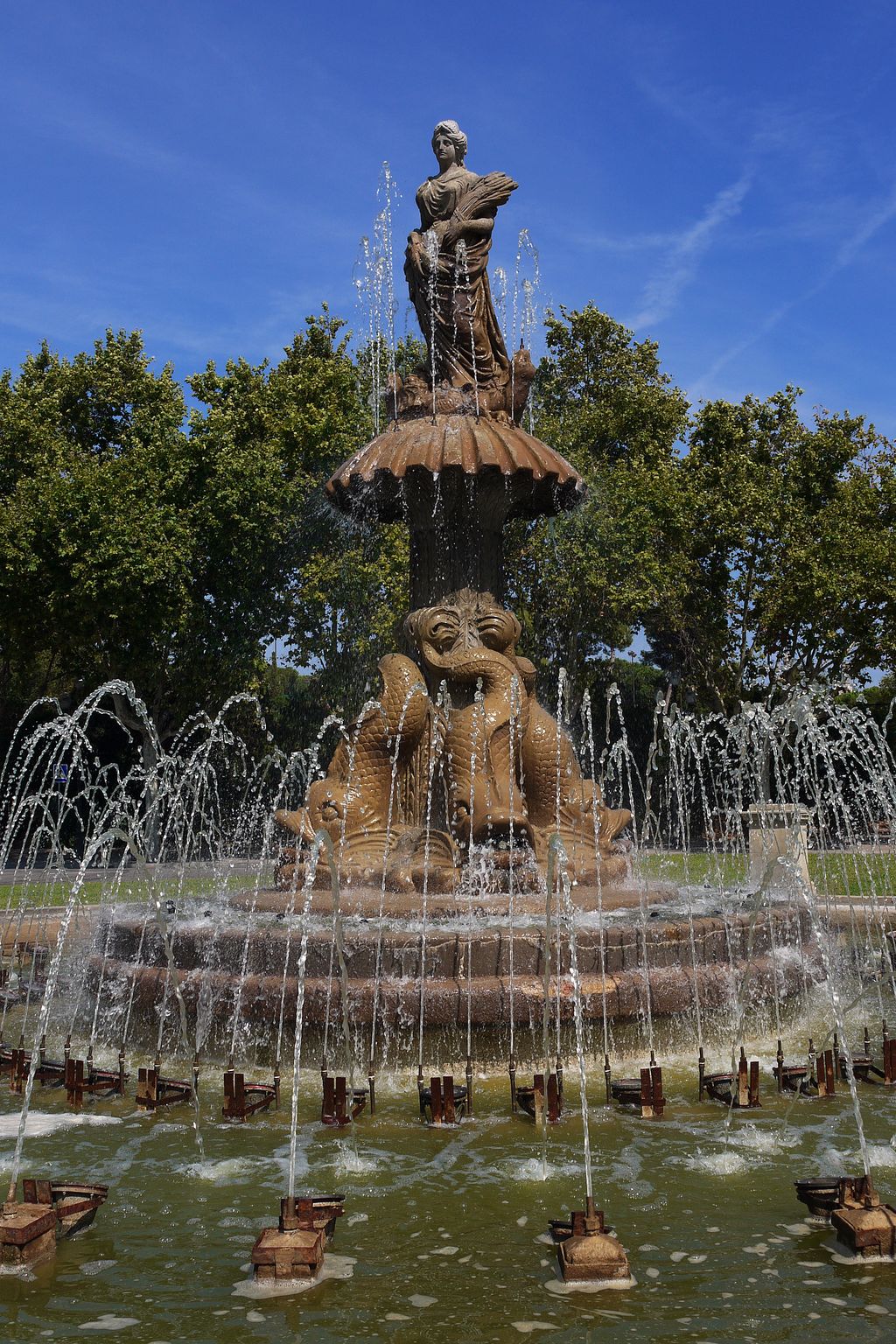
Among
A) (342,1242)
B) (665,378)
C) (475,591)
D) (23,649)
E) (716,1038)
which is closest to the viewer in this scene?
(342,1242)

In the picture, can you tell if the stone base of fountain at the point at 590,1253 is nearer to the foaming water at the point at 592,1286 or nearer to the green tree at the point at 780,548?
the foaming water at the point at 592,1286

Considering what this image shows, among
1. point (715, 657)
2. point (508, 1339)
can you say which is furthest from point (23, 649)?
point (508, 1339)

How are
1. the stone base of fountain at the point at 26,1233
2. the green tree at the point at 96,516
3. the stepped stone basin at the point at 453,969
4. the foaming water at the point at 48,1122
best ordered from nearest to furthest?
the stone base of fountain at the point at 26,1233, the foaming water at the point at 48,1122, the stepped stone basin at the point at 453,969, the green tree at the point at 96,516

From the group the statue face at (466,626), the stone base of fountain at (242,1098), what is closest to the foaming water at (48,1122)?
the stone base of fountain at (242,1098)

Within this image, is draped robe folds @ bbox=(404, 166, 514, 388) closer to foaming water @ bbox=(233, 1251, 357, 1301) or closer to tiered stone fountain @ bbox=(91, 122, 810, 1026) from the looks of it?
tiered stone fountain @ bbox=(91, 122, 810, 1026)

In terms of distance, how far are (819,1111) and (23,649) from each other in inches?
932

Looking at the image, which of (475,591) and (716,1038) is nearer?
(716,1038)

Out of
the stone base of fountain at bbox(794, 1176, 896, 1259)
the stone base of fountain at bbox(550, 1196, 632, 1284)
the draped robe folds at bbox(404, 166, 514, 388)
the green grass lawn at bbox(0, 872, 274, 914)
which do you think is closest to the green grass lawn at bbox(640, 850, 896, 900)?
the green grass lawn at bbox(0, 872, 274, 914)

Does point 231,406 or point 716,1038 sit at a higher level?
point 231,406

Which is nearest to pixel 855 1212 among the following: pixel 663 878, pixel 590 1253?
pixel 590 1253

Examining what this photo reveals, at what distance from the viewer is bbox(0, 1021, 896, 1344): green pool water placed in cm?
337

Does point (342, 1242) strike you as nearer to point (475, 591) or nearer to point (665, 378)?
point (475, 591)

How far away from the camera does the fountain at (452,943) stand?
18.1 ft

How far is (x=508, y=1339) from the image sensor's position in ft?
10.6
